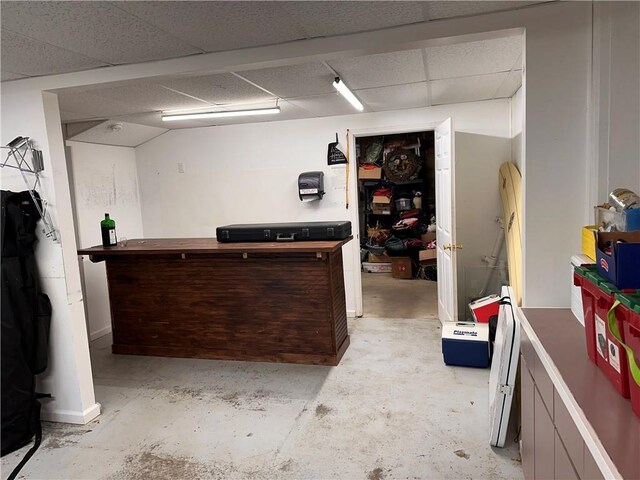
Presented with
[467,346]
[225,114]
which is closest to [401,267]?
[467,346]

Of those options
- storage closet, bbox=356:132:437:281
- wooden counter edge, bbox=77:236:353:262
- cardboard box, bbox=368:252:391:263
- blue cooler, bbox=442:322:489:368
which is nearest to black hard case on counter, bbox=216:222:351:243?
wooden counter edge, bbox=77:236:353:262

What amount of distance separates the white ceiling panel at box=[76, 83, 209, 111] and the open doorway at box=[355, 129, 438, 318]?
2988 millimetres

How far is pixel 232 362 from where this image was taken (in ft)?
12.4

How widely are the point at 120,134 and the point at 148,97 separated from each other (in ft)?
5.16

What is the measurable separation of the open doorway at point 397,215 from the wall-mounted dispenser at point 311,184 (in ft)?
5.59

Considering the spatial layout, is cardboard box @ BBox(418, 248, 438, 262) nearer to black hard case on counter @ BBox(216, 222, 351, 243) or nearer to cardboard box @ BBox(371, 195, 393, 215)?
cardboard box @ BBox(371, 195, 393, 215)

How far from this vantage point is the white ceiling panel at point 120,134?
172 inches

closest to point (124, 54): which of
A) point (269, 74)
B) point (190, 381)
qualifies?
point (269, 74)

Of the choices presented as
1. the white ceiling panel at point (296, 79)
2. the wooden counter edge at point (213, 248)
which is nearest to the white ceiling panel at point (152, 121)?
the wooden counter edge at point (213, 248)

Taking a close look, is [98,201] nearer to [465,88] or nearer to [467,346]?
[465,88]

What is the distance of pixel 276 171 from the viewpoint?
4.96 m

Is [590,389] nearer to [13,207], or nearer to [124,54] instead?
[124,54]

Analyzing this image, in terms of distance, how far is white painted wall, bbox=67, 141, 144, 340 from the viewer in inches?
176

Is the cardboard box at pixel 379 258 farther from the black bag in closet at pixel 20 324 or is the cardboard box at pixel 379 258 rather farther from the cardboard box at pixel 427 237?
the black bag in closet at pixel 20 324
